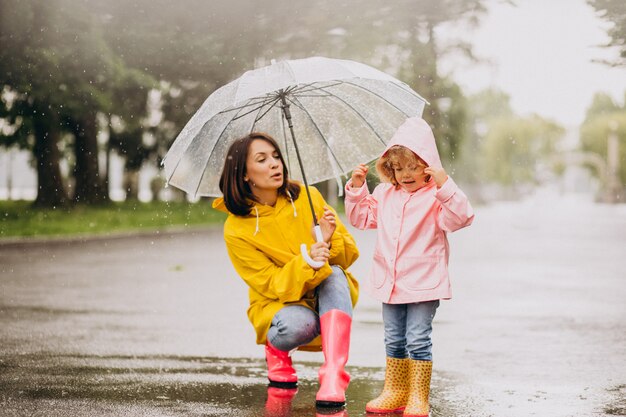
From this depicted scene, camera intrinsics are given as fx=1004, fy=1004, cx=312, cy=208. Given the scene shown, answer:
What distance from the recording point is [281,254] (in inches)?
197

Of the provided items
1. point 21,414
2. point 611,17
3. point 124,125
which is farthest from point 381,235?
point 124,125

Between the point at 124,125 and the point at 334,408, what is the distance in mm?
32338

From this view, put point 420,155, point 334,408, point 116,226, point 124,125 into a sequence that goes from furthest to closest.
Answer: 1. point 124,125
2. point 116,226
3. point 334,408
4. point 420,155

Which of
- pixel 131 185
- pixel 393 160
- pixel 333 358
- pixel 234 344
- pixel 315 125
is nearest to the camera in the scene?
pixel 393 160

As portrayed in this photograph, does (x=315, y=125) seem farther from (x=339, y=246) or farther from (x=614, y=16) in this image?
(x=614, y=16)

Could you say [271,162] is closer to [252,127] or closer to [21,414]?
[252,127]

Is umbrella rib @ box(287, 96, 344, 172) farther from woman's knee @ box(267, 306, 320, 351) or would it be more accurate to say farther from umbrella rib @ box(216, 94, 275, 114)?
woman's knee @ box(267, 306, 320, 351)

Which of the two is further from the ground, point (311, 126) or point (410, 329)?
point (311, 126)

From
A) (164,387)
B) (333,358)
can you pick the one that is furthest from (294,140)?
(164,387)

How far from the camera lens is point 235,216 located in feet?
16.8

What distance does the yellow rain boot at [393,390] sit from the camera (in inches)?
187

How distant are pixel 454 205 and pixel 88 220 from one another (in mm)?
22487

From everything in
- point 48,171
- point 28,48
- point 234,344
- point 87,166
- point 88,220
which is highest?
point 28,48

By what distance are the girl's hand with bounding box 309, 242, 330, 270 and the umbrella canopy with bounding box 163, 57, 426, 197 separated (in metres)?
0.57
